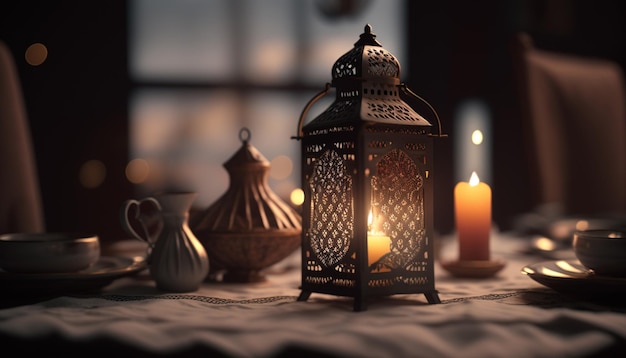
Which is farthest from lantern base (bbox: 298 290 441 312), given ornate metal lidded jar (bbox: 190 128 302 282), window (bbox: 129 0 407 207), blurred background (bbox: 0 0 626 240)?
window (bbox: 129 0 407 207)

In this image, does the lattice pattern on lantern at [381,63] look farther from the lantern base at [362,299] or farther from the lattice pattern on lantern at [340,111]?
the lantern base at [362,299]

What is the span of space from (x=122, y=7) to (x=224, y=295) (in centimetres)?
322

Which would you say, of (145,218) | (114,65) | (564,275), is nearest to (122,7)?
(114,65)

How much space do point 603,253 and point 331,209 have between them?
1.18 feet

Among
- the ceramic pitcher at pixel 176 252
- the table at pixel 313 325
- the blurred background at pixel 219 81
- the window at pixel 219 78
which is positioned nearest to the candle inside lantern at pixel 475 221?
the table at pixel 313 325

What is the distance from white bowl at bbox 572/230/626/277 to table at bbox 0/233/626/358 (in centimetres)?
5

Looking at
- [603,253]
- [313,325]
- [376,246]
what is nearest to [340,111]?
[376,246]

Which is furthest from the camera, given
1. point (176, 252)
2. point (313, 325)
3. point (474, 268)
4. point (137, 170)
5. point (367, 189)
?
point (137, 170)

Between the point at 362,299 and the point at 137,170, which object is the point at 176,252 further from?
the point at 137,170

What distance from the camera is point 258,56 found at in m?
3.95

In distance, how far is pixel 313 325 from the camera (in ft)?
2.18

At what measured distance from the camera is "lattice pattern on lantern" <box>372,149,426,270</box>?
82 centimetres

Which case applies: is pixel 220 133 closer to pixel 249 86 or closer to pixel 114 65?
pixel 249 86

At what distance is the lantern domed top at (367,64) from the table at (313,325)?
304mm
